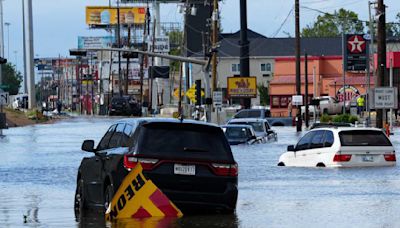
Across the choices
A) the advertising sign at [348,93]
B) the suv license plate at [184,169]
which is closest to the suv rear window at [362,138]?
the suv license plate at [184,169]

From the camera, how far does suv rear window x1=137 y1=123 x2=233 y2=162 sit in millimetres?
17047

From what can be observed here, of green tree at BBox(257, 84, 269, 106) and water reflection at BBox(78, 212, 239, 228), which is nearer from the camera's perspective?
water reflection at BBox(78, 212, 239, 228)

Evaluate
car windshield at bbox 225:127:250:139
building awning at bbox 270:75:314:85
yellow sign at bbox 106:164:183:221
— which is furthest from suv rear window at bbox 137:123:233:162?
building awning at bbox 270:75:314:85

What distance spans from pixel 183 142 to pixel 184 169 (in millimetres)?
413

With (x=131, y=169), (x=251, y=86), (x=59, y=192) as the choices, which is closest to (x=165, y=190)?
(x=131, y=169)

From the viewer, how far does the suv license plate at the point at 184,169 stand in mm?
17109

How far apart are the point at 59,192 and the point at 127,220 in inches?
274

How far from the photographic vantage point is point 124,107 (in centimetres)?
10806

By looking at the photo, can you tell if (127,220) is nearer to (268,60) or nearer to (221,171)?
(221,171)

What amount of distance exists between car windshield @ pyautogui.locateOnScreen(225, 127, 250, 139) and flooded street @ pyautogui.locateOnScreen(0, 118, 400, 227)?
10117mm

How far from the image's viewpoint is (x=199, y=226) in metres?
16.8

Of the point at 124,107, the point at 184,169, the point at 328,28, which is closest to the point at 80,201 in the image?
the point at 184,169

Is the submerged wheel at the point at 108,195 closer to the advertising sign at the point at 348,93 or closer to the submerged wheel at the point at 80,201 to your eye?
the submerged wheel at the point at 80,201

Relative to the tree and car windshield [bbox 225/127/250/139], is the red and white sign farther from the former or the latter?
the tree
